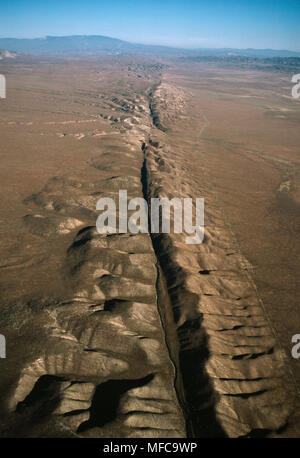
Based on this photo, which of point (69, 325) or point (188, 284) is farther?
point (188, 284)

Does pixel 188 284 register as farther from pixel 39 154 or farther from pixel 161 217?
pixel 39 154

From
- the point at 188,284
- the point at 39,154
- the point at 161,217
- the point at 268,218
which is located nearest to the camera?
the point at 188,284

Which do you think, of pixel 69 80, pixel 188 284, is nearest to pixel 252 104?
pixel 69 80

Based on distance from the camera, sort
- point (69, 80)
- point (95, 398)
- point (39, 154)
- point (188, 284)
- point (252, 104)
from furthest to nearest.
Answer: point (69, 80) < point (252, 104) < point (39, 154) < point (188, 284) < point (95, 398)

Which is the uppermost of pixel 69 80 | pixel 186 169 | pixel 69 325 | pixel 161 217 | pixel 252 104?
pixel 69 80

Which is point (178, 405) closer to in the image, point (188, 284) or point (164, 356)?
point (164, 356)

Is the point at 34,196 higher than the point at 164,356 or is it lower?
higher
